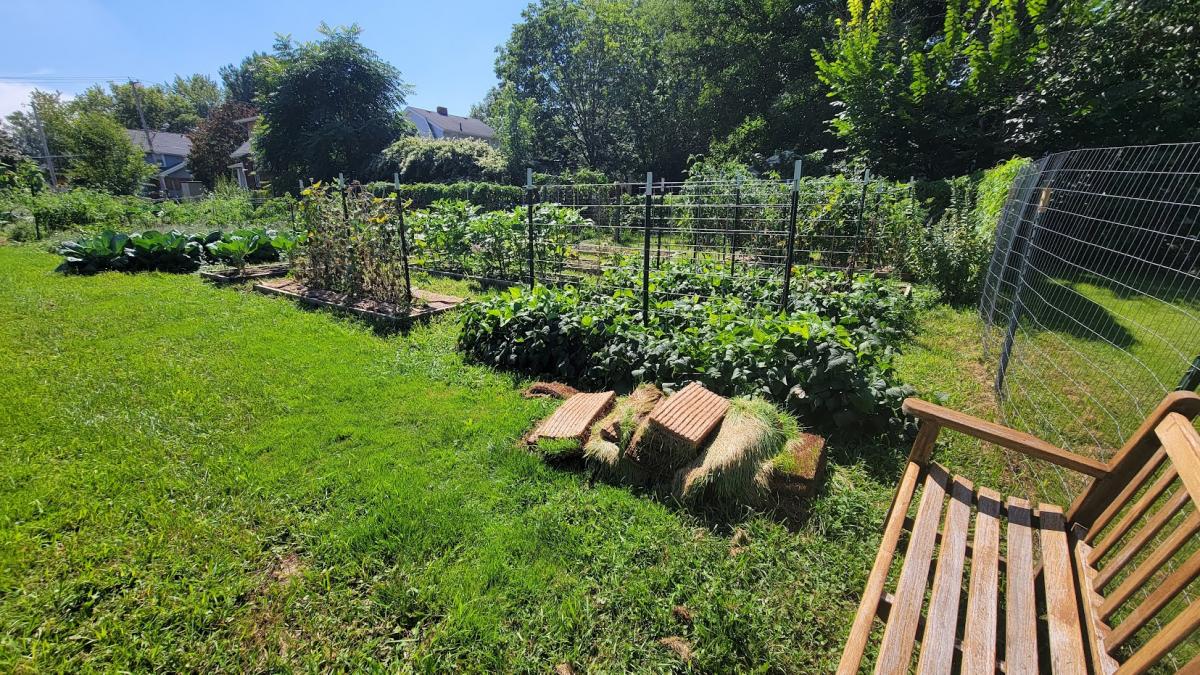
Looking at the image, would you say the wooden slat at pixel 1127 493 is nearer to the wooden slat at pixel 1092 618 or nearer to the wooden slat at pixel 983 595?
the wooden slat at pixel 1092 618

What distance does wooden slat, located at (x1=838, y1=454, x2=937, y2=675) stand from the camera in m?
1.27

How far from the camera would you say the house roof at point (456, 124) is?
35156 mm

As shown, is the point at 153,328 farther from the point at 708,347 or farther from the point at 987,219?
the point at 987,219

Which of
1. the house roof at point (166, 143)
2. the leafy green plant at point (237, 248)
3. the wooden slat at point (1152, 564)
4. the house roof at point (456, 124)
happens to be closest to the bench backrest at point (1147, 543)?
the wooden slat at point (1152, 564)

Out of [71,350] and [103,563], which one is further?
→ [71,350]

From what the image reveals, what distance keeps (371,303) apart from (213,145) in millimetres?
42853

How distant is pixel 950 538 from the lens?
175cm

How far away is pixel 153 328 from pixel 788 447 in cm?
687

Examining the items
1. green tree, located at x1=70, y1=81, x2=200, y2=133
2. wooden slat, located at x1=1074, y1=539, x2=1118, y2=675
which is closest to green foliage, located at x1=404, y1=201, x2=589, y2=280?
wooden slat, located at x1=1074, y1=539, x2=1118, y2=675

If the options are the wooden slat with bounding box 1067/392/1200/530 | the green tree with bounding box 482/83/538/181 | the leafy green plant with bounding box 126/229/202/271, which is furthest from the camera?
the green tree with bounding box 482/83/538/181

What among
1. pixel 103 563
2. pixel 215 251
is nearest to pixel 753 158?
pixel 215 251

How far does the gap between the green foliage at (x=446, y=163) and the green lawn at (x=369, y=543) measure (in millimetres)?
19588

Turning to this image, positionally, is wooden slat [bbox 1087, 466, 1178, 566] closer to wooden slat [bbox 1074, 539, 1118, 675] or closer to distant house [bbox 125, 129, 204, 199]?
wooden slat [bbox 1074, 539, 1118, 675]

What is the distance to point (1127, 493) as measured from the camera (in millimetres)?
1629
